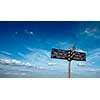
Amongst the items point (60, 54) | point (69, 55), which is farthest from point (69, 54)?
point (60, 54)

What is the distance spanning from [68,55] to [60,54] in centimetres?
12

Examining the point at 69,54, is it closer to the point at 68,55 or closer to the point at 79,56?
the point at 68,55

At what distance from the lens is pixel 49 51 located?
3.29 metres

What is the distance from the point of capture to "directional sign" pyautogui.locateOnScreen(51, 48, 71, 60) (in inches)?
129

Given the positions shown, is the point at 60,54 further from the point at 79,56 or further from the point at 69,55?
the point at 79,56

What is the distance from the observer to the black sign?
10.7ft

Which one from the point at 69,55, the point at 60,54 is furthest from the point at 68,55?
the point at 60,54

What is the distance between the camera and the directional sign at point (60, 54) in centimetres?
328

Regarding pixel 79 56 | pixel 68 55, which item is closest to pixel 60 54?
pixel 68 55

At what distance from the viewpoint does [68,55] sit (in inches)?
129

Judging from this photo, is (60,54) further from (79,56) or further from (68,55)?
(79,56)

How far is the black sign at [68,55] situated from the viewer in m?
3.27
